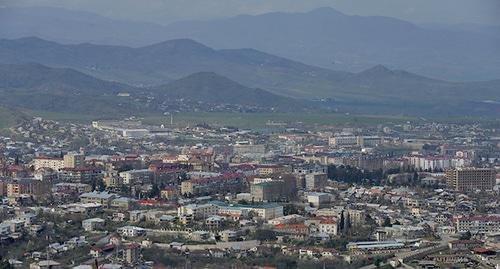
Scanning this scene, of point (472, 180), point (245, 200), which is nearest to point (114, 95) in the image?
point (472, 180)

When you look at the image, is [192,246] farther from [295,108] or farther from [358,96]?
[358,96]

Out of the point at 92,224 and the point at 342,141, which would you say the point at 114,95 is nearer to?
the point at 342,141

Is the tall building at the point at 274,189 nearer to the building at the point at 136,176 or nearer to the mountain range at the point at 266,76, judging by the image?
the building at the point at 136,176

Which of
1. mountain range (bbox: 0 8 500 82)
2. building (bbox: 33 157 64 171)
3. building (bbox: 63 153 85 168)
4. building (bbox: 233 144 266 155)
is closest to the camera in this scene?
building (bbox: 63 153 85 168)

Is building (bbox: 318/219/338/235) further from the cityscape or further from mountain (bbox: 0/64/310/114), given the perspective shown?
mountain (bbox: 0/64/310/114)

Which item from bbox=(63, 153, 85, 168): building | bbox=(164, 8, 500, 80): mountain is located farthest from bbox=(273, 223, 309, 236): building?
bbox=(164, 8, 500, 80): mountain

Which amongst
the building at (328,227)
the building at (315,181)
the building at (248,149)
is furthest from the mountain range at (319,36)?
the building at (328,227)

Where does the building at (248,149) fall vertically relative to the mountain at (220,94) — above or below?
below
